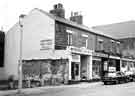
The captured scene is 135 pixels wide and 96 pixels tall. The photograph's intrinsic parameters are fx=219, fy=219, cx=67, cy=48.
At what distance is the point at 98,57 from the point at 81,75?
4.58m

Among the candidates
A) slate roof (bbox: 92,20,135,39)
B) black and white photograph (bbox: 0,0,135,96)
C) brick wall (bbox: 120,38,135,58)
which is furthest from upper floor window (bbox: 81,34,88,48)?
slate roof (bbox: 92,20,135,39)

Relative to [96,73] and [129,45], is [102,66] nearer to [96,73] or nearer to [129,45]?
[96,73]

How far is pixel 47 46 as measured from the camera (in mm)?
27844

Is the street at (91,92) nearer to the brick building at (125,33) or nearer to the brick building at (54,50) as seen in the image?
the brick building at (54,50)

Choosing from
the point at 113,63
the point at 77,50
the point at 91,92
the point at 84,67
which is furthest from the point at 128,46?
the point at 91,92

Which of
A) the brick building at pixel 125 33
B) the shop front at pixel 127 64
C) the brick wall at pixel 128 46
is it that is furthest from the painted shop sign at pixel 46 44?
the brick wall at pixel 128 46

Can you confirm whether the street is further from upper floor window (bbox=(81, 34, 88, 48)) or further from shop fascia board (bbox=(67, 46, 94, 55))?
upper floor window (bbox=(81, 34, 88, 48))

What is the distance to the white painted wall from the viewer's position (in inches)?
1118

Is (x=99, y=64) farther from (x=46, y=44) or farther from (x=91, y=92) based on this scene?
(x=91, y=92)

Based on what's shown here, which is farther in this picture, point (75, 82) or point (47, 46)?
point (47, 46)

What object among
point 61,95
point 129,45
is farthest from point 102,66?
point 129,45

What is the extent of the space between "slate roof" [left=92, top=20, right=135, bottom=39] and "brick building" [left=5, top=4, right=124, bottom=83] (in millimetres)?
25382

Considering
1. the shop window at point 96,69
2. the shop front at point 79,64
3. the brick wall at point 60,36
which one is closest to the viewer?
the shop front at point 79,64

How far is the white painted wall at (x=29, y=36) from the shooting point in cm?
2841
